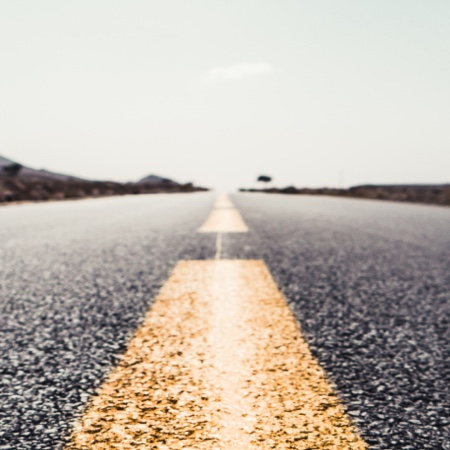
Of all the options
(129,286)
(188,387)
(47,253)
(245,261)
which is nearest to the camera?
(188,387)

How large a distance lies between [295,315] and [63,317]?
1.12m

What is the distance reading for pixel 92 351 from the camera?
1969 mm

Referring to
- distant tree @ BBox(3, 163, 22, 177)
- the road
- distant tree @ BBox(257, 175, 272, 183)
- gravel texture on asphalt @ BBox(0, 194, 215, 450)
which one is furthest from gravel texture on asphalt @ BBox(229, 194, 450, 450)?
distant tree @ BBox(257, 175, 272, 183)

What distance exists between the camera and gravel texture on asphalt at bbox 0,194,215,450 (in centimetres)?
145

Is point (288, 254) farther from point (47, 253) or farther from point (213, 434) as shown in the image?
point (213, 434)

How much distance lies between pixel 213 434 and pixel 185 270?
8.43 feet

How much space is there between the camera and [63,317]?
2479 mm

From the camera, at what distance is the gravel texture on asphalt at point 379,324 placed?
144cm

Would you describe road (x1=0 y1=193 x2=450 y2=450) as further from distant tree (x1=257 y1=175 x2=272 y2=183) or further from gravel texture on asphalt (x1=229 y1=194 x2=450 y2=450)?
distant tree (x1=257 y1=175 x2=272 y2=183)

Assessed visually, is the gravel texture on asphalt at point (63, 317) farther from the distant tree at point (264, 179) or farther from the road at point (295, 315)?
the distant tree at point (264, 179)

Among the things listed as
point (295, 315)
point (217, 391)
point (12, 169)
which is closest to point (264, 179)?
point (12, 169)

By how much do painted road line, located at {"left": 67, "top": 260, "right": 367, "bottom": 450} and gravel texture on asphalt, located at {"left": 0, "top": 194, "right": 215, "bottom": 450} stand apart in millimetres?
93

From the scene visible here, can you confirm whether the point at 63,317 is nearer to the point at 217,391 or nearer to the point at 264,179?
the point at 217,391

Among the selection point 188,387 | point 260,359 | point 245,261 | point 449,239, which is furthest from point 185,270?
point 449,239
